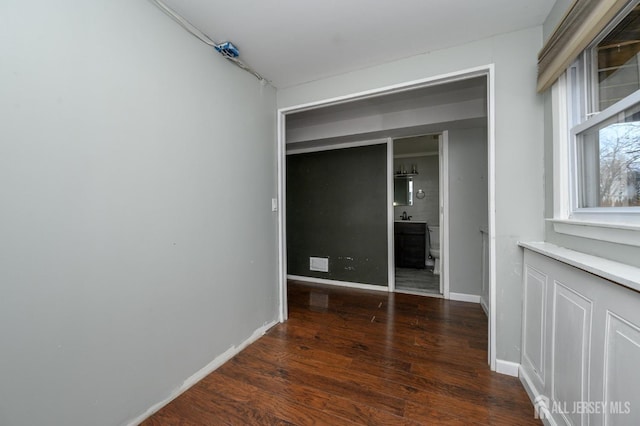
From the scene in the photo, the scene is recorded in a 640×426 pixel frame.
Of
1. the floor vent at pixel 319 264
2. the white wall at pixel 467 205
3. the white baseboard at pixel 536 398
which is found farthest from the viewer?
the floor vent at pixel 319 264

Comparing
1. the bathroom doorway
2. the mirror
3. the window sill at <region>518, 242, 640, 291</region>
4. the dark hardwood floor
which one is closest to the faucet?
the bathroom doorway

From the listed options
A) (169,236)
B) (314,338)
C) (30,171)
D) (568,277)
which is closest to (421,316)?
(314,338)

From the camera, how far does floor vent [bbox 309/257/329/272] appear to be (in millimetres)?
3768

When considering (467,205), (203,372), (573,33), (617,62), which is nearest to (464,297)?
(467,205)

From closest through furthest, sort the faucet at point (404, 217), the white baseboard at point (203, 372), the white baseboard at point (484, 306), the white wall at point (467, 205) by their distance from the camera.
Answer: the white baseboard at point (203, 372) < the white baseboard at point (484, 306) < the white wall at point (467, 205) < the faucet at point (404, 217)

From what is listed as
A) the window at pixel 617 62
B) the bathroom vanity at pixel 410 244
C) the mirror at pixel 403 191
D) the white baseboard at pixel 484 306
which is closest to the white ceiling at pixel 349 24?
the window at pixel 617 62

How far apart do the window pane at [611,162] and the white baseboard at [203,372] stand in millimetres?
2388

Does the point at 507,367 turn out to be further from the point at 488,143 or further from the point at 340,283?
the point at 340,283

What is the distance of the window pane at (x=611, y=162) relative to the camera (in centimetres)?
98

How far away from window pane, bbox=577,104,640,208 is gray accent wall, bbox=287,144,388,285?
216 cm

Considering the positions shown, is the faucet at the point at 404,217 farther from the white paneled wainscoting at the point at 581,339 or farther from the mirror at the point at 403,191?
the white paneled wainscoting at the point at 581,339

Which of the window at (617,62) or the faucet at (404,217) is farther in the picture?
the faucet at (404,217)

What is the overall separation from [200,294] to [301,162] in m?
2.70

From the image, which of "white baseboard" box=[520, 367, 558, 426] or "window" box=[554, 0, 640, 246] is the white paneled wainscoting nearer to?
"white baseboard" box=[520, 367, 558, 426]
